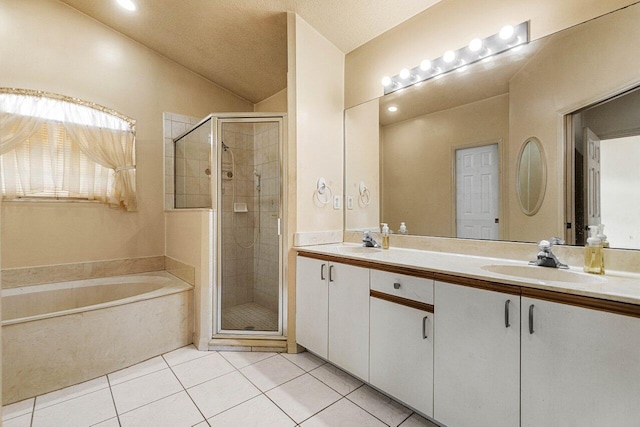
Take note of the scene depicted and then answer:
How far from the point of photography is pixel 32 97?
8.07 feet

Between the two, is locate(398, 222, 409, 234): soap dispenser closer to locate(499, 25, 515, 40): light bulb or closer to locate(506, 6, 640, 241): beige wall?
locate(506, 6, 640, 241): beige wall

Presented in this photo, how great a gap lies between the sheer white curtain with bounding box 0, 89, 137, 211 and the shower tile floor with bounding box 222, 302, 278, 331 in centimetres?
149

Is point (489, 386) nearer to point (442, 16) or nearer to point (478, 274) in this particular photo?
point (478, 274)

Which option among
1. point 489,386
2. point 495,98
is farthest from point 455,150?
point 489,386

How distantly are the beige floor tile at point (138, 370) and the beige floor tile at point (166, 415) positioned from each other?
39cm

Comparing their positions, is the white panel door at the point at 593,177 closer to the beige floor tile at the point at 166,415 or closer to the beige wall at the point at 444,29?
the beige wall at the point at 444,29

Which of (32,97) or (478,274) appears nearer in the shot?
(478,274)

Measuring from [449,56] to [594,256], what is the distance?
4.81 ft

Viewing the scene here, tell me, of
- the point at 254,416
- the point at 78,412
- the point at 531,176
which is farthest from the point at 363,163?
the point at 78,412

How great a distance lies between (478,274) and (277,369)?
154 centimetres

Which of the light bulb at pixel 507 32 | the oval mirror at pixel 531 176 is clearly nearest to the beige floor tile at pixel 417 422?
the oval mirror at pixel 531 176

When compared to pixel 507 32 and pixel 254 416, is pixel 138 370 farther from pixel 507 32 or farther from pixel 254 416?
pixel 507 32

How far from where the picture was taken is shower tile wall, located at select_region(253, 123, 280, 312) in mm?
2605

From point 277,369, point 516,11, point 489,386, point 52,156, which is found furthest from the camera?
point 52,156
